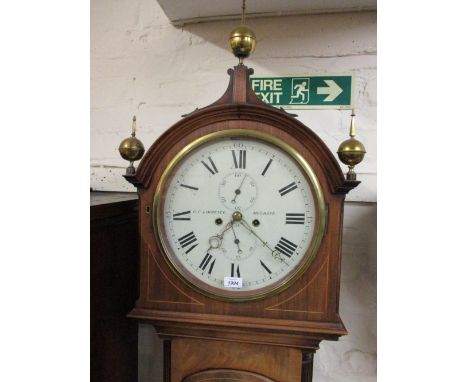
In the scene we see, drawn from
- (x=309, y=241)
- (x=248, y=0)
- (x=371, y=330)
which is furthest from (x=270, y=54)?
(x=371, y=330)

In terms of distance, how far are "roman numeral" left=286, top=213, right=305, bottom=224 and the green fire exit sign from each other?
1.62 ft

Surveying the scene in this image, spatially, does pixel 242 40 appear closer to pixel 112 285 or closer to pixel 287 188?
pixel 287 188

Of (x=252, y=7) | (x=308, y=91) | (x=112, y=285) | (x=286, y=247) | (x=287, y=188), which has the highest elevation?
(x=252, y=7)

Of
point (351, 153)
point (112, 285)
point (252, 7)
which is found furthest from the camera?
point (252, 7)

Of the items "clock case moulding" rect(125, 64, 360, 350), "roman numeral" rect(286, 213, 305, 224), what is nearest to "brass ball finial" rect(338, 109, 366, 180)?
"clock case moulding" rect(125, 64, 360, 350)

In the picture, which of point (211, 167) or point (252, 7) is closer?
point (211, 167)

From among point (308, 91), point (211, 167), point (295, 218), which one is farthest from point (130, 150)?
point (308, 91)

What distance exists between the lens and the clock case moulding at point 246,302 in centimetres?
80

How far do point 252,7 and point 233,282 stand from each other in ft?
2.80

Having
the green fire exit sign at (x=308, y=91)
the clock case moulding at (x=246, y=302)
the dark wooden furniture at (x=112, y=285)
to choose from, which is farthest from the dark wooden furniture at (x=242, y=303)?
the green fire exit sign at (x=308, y=91)

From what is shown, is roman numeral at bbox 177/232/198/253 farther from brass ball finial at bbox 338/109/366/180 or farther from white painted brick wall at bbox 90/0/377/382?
white painted brick wall at bbox 90/0/377/382

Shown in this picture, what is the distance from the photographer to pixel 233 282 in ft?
2.74

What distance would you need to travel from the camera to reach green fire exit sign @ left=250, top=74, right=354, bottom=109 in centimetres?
115

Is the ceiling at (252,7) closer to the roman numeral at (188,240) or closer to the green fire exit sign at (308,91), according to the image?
the green fire exit sign at (308,91)
